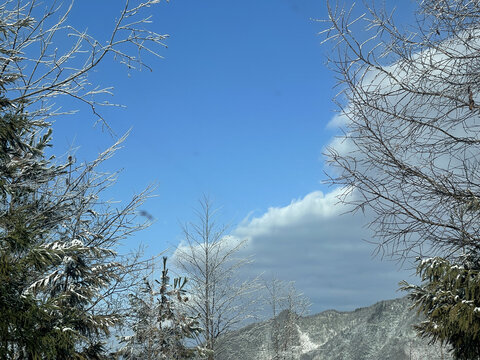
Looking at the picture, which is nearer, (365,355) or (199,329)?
(199,329)

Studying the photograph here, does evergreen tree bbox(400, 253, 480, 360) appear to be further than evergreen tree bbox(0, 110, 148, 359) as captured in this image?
Yes

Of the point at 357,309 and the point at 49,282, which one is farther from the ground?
the point at 357,309

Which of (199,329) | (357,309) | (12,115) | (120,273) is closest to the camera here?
(12,115)

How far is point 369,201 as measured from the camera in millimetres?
5434

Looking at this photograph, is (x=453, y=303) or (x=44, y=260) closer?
(x=44, y=260)

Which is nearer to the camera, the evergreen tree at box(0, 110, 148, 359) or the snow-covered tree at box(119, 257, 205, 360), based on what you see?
the evergreen tree at box(0, 110, 148, 359)

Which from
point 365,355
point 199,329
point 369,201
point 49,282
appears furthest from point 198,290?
point 365,355

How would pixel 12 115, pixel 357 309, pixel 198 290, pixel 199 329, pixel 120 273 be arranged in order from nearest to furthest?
pixel 12 115
pixel 120 273
pixel 199 329
pixel 198 290
pixel 357 309

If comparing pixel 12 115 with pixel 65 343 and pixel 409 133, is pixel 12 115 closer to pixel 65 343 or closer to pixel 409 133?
pixel 65 343

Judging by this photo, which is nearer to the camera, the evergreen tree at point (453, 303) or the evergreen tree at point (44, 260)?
the evergreen tree at point (44, 260)

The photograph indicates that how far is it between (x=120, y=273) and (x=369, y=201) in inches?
340

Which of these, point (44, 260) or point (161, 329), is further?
point (161, 329)

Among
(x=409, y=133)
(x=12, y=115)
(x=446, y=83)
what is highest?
(x=12, y=115)

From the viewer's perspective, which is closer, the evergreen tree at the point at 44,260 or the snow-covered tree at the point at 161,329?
Result: the evergreen tree at the point at 44,260
